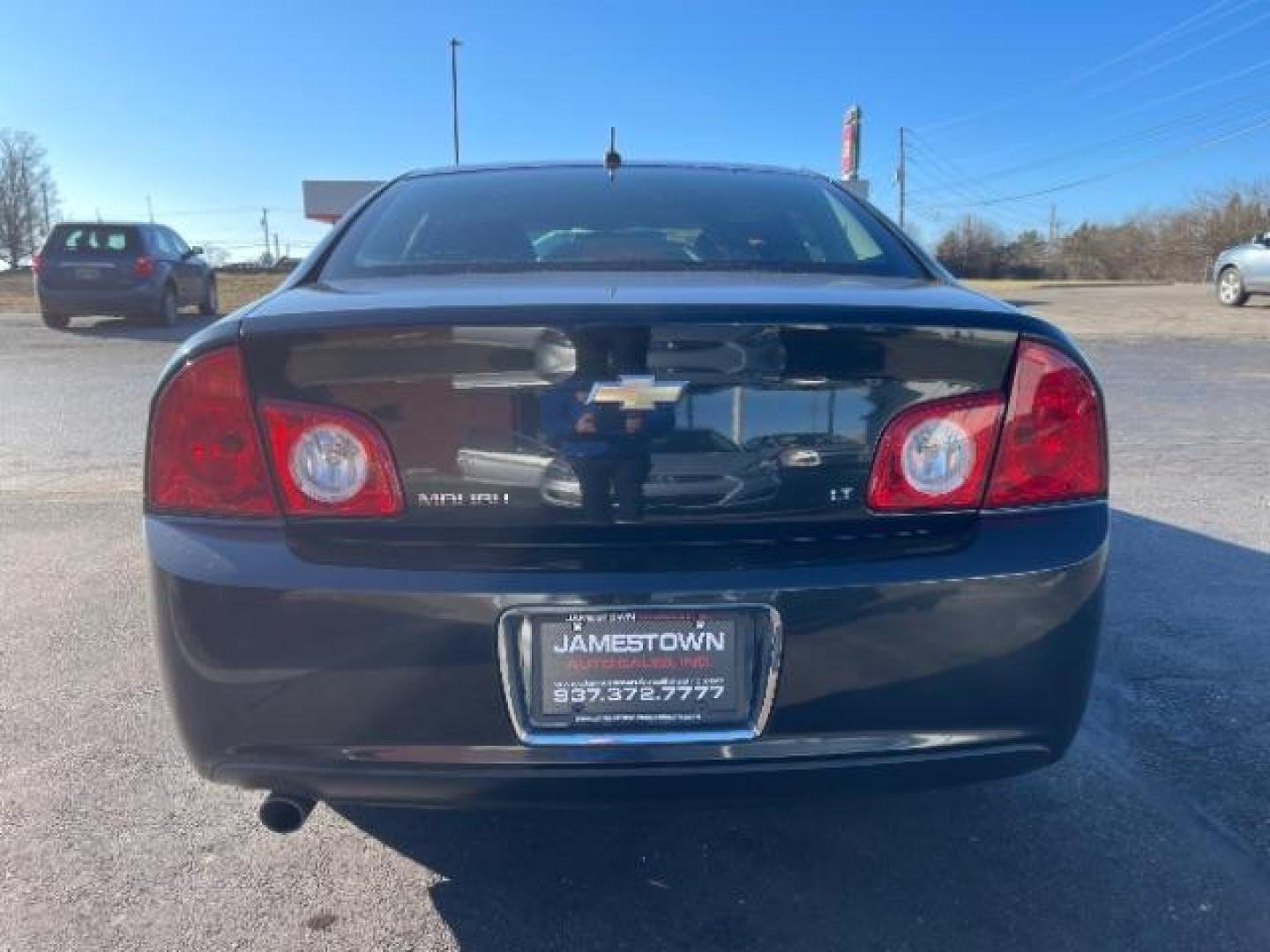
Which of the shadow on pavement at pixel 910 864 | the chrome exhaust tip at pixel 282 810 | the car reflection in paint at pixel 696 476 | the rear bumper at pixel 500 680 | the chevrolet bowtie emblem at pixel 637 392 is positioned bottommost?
the shadow on pavement at pixel 910 864

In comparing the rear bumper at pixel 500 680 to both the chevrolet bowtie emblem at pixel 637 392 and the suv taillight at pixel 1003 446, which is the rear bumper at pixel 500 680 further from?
the chevrolet bowtie emblem at pixel 637 392

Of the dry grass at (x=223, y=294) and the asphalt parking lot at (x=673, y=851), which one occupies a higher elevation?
the dry grass at (x=223, y=294)

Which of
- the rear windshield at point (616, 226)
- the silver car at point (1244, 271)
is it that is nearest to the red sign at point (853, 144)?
the silver car at point (1244, 271)

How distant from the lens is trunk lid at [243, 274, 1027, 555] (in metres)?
1.82

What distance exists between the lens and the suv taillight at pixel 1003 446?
6.19 ft

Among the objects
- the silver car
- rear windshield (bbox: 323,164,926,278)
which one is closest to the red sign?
the silver car

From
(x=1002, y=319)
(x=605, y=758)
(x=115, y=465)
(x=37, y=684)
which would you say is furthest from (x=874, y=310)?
(x=115, y=465)

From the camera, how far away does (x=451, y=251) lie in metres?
2.61

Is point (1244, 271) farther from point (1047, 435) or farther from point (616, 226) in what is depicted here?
point (1047, 435)

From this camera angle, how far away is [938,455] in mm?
1894

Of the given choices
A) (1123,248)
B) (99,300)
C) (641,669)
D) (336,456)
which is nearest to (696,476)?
(641,669)

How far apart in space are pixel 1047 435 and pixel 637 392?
745mm

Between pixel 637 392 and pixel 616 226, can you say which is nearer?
pixel 637 392

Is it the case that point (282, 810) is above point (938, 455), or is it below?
below
